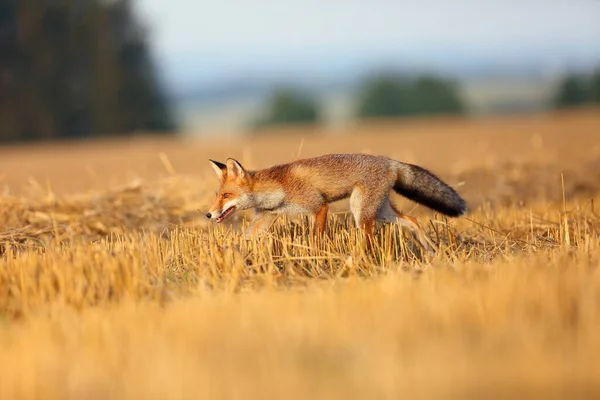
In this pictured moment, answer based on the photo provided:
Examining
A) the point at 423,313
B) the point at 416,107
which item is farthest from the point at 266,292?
the point at 416,107

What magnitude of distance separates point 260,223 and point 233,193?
376 millimetres

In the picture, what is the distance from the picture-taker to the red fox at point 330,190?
7789 millimetres

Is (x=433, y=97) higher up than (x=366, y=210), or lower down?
higher up

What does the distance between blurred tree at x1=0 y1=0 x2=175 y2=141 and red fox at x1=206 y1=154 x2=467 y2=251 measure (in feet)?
113

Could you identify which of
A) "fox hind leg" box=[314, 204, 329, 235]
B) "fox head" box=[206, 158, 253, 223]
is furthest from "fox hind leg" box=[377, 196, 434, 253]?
"fox head" box=[206, 158, 253, 223]

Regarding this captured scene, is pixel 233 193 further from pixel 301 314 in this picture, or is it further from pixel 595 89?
pixel 595 89

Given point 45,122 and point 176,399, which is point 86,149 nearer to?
point 45,122

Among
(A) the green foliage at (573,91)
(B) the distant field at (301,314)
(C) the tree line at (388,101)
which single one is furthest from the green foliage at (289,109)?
(B) the distant field at (301,314)

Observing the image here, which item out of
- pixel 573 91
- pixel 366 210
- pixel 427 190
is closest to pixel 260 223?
pixel 366 210

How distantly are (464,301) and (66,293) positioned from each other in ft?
8.78

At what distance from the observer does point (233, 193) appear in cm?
799

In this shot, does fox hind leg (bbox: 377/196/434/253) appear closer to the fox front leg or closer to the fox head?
the fox front leg

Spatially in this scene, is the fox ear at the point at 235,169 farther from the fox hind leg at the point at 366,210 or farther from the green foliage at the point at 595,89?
the green foliage at the point at 595,89

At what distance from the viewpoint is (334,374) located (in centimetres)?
390
